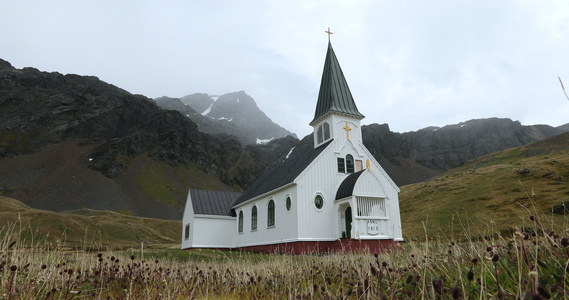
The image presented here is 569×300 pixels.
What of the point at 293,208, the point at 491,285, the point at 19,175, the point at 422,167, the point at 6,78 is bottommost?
the point at 491,285

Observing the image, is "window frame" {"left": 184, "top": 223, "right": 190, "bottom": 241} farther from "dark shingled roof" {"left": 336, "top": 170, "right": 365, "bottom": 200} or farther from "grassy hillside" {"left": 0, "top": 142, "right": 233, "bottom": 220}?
"grassy hillside" {"left": 0, "top": 142, "right": 233, "bottom": 220}

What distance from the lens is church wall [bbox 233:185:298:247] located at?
22703 millimetres

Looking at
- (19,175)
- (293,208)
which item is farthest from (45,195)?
(293,208)

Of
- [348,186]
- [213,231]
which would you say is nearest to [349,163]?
[348,186]

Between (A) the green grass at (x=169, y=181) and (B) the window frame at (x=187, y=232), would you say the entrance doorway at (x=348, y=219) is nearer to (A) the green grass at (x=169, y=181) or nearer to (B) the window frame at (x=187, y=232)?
(B) the window frame at (x=187, y=232)

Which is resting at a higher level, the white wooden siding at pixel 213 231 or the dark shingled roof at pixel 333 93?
the dark shingled roof at pixel 333 93

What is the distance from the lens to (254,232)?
28281 mm

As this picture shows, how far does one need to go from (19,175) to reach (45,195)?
18680 millimetres

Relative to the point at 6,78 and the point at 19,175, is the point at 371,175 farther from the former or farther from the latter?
the point at 6,78

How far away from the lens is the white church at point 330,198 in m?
21.8

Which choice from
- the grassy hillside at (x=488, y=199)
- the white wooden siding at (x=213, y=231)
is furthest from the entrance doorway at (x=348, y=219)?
the white wooden siding at (x=213, y=231)

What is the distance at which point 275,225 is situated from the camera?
80.8 ft

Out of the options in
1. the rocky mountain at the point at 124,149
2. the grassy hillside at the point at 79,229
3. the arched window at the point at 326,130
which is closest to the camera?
the arched window at the point at 326,130

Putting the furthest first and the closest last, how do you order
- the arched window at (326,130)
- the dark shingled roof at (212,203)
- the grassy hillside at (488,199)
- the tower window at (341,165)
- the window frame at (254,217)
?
the dark shingled roof at (212,203)
the grassy hillside at (488,199)
the window frame at (254,217)
the arched window at (326,130)
the tower window at (341,165)
